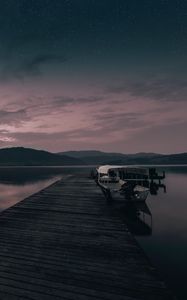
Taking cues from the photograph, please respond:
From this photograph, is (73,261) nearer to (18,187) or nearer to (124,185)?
(124,185)

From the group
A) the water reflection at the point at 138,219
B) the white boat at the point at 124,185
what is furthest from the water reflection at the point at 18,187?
the water reflection at the point at 138,219

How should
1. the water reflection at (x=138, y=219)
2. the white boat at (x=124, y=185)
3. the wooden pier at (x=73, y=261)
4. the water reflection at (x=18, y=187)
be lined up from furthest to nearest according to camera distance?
the water reflection at (x=18, y=187) < the white boat at (x=124, y=185) < the water reflection at (x=138, y=219) < the wooden pier at (x=73, y=261)

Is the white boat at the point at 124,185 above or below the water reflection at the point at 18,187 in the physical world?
above

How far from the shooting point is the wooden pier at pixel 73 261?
8.00 metres

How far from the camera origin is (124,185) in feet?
87.4

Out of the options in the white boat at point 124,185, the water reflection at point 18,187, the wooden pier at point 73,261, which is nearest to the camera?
the wooden pier at point 73,261

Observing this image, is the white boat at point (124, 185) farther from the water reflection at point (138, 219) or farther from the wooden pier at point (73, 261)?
the wooden pier at point (73, 261)

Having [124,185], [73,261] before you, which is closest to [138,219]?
[124,185]

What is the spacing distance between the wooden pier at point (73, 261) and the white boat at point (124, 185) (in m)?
8.64

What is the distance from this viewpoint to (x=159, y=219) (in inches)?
1203

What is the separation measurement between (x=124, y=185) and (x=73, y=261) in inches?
667

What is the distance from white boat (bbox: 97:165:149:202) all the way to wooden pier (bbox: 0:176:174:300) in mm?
8639

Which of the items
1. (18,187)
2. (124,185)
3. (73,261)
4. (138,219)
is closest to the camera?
(73,261)

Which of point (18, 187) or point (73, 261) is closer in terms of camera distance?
point (73, 261)
